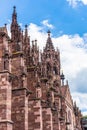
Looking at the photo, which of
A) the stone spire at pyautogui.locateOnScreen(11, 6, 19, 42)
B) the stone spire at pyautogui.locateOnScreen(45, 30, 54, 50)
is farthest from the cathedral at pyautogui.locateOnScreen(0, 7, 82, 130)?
the stone spire at pyautogui.locateOnScreen(45, 30, 54, 50)

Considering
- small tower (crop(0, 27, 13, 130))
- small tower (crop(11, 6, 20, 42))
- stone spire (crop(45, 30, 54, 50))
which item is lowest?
small tower (crop(0, 27, 13, 130))

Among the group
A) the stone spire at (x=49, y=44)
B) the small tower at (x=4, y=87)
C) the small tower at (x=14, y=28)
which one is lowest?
the small tower at (x=4, y=87)

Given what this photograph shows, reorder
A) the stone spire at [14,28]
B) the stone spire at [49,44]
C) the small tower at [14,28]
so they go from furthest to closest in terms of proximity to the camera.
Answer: the stone spire at [49,44]
the stone spire at [14,28]
the small tower at [14,28]

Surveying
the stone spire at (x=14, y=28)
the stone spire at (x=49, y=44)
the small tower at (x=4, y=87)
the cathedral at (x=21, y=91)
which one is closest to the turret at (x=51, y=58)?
the stone spire at (x=49, y=44)

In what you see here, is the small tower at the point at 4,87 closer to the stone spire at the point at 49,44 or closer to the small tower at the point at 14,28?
the small tower at the point at 14,28

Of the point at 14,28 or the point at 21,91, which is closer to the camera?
the point at 21,91

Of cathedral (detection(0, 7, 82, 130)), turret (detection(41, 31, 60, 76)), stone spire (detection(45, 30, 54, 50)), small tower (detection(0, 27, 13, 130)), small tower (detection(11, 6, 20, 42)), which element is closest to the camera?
small tower (detection(0, 27, 13, 130))

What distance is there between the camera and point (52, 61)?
214 ft

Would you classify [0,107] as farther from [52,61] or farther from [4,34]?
[52,61]

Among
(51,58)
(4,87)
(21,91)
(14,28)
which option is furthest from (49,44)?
(4,87)

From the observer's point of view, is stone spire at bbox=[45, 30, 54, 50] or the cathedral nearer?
the cathedral

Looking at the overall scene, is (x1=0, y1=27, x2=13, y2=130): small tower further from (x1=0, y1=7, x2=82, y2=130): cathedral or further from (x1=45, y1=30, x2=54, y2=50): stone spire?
(x1=45, y1=30, x2=54, y2=50): stone spire

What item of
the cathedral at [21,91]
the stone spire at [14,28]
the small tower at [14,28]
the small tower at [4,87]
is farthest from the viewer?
the stone spire at [14,28]

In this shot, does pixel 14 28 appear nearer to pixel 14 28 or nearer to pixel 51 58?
pixel 14 28
